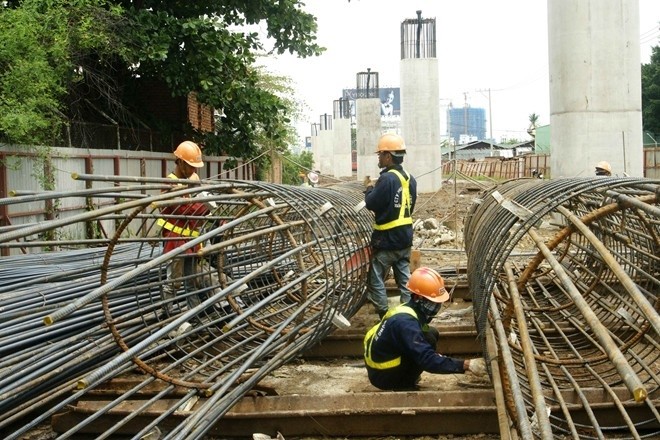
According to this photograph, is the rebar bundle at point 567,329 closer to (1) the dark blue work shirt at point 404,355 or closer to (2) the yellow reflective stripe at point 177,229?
(1) the dark blue work shirt at point 404,355

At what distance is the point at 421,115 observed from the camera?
81.0 feet

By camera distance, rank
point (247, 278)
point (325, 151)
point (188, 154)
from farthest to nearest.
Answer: point (325, 151)
point (188, 154)
point (247, 278)

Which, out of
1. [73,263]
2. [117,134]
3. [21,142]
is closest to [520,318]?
[73,263]

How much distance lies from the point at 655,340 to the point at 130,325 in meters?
3.95

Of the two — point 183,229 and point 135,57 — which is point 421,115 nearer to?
point 135,57

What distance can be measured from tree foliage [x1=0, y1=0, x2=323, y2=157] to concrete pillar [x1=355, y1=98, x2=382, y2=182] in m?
20.2

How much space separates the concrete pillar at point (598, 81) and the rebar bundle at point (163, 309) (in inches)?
317

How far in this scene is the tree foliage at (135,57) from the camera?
939 cm

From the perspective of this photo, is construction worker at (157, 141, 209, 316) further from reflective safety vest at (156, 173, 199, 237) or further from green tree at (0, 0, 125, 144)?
green tree at (0, 0, 125, 144)

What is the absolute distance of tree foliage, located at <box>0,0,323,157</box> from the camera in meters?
9.39

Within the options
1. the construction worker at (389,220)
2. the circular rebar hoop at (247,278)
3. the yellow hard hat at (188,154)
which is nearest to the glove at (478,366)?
the circular rebar hoop at (247,278)

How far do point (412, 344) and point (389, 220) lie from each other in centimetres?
207

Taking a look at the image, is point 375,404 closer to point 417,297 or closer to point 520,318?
point 417,297

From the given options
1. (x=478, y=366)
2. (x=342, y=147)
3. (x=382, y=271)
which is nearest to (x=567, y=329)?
(x=382, y=271)
